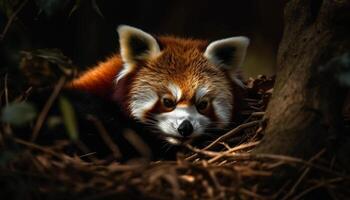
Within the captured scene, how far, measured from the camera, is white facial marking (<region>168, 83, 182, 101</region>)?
387 cm

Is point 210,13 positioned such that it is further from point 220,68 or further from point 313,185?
point 313,185

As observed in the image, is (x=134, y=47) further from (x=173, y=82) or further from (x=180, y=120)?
(x=180, y=120)

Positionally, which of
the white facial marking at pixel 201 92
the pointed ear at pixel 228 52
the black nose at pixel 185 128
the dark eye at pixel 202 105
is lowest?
the black nose at pixel 185 128

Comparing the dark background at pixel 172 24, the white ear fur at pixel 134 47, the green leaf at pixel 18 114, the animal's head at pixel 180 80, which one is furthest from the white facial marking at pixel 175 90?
the dark background at pixel 172 24

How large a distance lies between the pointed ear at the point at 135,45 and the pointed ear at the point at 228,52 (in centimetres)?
33

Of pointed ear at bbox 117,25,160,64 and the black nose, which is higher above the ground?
pointed ear at bbox 117,25,160,64

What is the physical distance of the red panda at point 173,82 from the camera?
3.87 m

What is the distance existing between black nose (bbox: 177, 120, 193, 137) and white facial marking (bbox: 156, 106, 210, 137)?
2 centimetres

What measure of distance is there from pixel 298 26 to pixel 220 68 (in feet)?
2.96

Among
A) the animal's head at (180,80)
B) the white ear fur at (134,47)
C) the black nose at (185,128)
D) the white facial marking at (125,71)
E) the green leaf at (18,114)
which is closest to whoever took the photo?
the green leaf at (18,114)

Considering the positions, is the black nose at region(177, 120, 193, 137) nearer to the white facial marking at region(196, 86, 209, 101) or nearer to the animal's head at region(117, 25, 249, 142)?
the animal's head at region(117, 25, 249, 142)

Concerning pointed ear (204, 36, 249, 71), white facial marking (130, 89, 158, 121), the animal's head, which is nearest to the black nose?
the animal's head

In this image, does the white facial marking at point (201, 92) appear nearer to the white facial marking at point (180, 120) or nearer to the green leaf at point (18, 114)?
the white facial marking at point (180, 120)

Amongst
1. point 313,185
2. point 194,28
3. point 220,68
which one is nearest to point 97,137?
point 220,68
